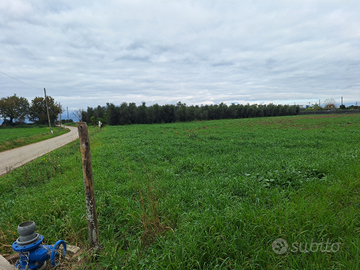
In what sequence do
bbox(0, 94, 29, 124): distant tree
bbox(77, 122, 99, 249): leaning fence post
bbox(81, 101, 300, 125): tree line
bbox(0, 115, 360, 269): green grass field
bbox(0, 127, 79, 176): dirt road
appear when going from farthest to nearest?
bbox(0, 94, 29, 124): distant tree < bbox(81, 101, 300, 125): tree line < bbox(0, 127, 79, 176): dirt road < bbox(77, 122, 99, 249): leaning fence post < bbox(0, 115, 360, 269): green grass field

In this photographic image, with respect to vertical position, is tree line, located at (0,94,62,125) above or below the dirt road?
above

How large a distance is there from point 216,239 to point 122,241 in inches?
61.8

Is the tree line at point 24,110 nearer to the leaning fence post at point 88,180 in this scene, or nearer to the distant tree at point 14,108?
the distant tree at point 14,108

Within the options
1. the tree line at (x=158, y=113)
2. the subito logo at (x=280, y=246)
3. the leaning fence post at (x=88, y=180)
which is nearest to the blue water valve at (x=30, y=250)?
the leaning fence post at (x=88, y=180)

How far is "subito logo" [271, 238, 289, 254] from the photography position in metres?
2.35

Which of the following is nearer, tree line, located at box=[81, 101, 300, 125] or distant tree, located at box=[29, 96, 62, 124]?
tree line, located at box=[81, 101, 300, 125]

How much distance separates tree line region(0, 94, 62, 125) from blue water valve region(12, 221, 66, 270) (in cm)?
6750

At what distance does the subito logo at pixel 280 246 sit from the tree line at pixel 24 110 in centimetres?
6958

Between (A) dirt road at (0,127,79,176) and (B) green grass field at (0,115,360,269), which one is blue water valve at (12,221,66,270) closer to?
(B) green grass field at (0,115,360,269)

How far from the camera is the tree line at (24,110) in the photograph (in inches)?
2092

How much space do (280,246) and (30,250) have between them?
11.3 feet

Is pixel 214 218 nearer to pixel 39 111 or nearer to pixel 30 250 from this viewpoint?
pixel 30 250

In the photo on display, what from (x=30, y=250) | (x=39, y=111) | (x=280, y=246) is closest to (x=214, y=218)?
(x=280, y=246)

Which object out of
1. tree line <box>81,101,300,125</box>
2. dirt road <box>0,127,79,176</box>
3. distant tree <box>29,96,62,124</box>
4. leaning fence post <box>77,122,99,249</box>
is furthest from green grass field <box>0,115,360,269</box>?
distant tree <box>29,96,62,124</box>
